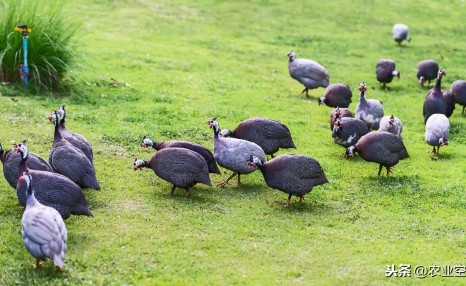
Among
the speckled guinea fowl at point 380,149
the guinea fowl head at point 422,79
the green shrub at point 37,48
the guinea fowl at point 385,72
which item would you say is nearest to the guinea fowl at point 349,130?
the speckled guinea fowl at point 380,149

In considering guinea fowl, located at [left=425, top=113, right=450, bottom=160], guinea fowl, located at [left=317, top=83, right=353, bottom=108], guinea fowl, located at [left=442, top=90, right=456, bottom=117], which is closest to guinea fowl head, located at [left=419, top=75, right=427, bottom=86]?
guinea fowl, located at [left=442, top=90, right=456, bottom=117]

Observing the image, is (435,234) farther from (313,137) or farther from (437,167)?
(313,137)

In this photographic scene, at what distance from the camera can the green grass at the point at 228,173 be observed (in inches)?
280

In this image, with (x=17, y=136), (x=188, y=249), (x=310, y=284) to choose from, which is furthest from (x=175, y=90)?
(x=310, y=284)

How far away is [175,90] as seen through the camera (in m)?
14.2

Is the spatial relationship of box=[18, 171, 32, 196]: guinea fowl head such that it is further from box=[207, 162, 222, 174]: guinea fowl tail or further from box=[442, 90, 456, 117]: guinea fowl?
box=[442, 90, 456, 117]: guinea fowl

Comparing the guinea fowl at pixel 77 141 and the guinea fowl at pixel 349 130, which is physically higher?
the guinea fowl at pixel 349 130

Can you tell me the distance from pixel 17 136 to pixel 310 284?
581cm

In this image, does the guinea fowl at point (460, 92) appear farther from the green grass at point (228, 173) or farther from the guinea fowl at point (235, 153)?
the guinea fowl at point (235, 153)

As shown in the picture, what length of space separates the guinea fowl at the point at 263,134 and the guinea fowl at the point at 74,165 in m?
2.31

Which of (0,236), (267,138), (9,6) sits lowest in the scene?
(0,236)

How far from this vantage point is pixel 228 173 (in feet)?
32.9

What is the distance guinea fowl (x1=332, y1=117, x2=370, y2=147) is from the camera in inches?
432

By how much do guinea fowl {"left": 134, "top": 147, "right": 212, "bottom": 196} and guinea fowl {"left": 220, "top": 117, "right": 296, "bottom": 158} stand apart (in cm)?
134
